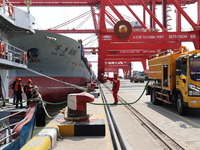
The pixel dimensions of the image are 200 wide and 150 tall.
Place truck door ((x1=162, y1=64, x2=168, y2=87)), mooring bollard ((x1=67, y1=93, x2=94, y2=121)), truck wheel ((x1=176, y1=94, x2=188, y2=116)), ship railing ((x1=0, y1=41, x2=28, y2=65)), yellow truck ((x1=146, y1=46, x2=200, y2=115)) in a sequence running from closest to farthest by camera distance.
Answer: mooring bollard ((x1=67, y1=93, x2=94, y2=121)) → yellow truck ((x1=146, y1=46, x2=200, y2=115)) → truck wheel ((x1=176, y1=94, x2=188, y2=116)) → ship railing ((x1=0, y1=41, x2=28, y2=65)) → truck door ((x1=162, y1=64, x2=168, y2=87))

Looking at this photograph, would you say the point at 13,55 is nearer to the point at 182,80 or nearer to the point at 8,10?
the point at 8,10

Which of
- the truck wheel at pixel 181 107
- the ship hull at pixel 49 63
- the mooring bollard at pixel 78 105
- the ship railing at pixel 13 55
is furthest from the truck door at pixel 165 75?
the ship hull at pixel 49 63

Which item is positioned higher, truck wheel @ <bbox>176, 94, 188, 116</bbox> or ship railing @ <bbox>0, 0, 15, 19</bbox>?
ship railing @ <bbox>0, 0, 15, 19</bbox>

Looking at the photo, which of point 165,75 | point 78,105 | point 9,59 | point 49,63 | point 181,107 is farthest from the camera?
point 49,63

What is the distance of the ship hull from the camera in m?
16.5

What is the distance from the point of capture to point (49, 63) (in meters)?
18.0

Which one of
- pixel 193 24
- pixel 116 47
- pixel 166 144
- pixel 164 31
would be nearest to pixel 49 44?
pixel 166 144

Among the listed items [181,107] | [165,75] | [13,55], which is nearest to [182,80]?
[181,107]

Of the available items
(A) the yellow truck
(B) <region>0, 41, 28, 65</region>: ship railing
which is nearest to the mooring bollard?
(A) the yellow truck

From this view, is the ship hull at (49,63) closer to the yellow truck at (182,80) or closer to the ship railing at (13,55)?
the ship railing at (13,55)

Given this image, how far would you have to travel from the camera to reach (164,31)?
31.5m

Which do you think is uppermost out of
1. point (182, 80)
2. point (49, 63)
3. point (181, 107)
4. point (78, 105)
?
point (49, 63)

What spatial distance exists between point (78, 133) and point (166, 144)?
2.14 meters

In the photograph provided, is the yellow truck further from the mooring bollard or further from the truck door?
the mooring bollard
